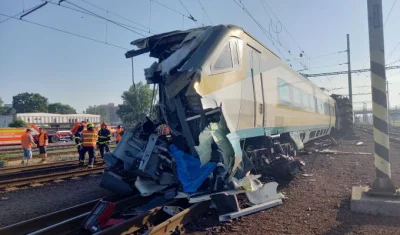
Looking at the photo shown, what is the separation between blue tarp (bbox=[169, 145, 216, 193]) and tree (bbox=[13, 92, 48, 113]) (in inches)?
3671

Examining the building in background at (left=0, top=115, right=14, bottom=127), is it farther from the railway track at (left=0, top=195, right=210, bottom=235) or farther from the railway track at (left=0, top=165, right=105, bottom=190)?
the railway track at (left=0, top=195, right=210, bottom=235)

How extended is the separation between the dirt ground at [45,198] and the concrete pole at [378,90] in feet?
18.7

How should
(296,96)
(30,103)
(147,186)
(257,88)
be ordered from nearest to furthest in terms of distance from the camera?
(147,186)
(257,88)
(296,96)
(30,103)

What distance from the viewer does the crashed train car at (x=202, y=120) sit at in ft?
18.0

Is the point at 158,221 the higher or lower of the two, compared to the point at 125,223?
lower

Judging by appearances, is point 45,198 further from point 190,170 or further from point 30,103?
point 30,103

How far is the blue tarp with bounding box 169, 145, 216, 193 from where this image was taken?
5.52 m

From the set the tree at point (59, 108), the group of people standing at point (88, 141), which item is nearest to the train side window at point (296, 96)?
the group of people standing at point (88, 141)

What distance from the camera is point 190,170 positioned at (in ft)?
18.8

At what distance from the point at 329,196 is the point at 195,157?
285cm

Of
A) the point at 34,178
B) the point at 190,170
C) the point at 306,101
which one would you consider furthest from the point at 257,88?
the point at 34,178

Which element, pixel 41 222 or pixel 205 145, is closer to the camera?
pixel 41 222

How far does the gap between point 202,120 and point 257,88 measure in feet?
6.62

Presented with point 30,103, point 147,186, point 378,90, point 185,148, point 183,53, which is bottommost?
point 147,186
